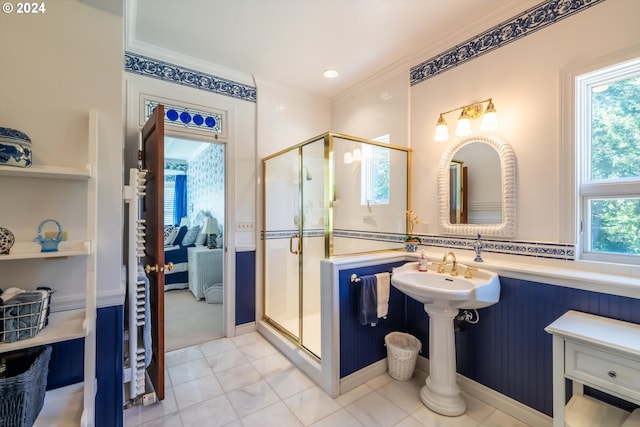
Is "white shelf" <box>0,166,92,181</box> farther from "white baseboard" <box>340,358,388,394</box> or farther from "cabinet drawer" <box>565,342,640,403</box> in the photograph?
"cabinet drawer" <box>565,342,640,403</box>

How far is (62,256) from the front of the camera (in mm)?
1155

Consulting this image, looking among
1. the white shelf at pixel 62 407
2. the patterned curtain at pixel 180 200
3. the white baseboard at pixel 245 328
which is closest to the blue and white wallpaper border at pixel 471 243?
the white baseboard at pixel 245 328

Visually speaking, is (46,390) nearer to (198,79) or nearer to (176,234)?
(198,79)

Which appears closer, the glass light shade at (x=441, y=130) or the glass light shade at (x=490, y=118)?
the glass light shade at (x=490, y=118)

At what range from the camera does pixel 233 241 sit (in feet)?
9.27

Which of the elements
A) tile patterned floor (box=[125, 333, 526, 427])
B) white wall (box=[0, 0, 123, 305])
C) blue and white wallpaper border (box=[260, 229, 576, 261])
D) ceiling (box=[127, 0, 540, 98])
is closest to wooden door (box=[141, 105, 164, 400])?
tile patterned floor (box=[125, 333, 526, 427])

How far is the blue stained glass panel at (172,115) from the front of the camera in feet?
8.23

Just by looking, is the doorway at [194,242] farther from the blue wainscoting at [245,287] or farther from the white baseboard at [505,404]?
the white baseboard at [505,404]

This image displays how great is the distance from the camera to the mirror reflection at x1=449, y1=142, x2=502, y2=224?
2014 mm

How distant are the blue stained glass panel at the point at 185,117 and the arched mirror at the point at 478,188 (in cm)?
228

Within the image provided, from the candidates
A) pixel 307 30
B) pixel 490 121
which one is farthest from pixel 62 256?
pixel 490 121

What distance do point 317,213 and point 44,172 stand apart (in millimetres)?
1775

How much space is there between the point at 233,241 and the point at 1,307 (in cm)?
184

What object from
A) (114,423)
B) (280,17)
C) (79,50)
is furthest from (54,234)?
(280,17)
